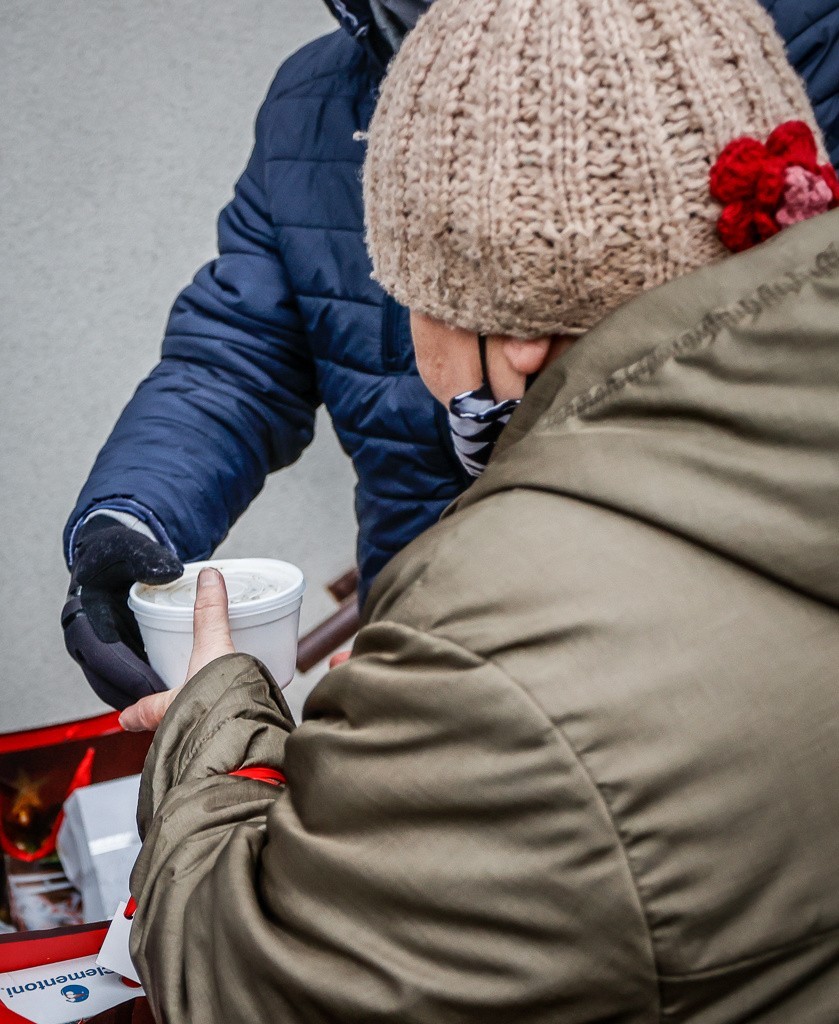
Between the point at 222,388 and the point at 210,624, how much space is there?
446mm

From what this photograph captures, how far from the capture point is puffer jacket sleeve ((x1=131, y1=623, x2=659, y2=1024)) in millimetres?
530

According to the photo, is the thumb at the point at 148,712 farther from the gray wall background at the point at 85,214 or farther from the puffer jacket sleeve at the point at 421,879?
the gray wall background at the point at 85,214

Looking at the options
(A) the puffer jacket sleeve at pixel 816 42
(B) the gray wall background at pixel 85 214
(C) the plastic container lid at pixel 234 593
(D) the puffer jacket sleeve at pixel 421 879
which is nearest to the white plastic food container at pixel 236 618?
(C) the plastic container lid at pixel 234 593

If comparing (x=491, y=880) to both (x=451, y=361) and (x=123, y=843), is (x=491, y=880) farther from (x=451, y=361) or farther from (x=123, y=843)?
(x=123, y=843)

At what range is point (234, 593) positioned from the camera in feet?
3.71

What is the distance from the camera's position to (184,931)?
2.24 ft

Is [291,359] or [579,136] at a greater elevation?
[579,136]

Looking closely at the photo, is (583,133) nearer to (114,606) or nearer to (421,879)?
(421,879)

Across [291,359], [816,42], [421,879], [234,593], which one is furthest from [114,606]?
[816,42]

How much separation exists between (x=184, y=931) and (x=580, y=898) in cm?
30

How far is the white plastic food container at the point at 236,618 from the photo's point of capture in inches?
41.9

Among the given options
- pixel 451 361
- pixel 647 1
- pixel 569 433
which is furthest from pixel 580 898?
pixel 647 1

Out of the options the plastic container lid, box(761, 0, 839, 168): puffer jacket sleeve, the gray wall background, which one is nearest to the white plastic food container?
the plastic container lid

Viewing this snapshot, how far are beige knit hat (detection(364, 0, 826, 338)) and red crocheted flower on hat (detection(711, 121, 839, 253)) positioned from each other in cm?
2
